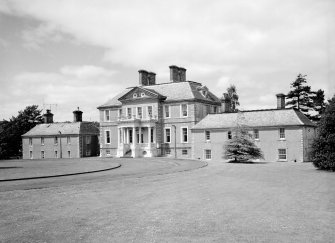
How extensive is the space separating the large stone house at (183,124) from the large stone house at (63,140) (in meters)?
6.69

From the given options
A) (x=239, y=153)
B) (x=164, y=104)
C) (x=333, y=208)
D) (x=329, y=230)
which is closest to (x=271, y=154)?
(x=239, y=153)

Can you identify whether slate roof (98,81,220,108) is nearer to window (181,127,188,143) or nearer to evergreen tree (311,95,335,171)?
window (181,127,188,143)

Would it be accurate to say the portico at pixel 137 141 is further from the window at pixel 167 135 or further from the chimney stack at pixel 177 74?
the chimney stack at pixel 177 74

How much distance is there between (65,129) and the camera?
240 ft

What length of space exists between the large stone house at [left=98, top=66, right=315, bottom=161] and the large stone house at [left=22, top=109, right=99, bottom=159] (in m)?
6.69

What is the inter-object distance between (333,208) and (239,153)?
28481 millimetres

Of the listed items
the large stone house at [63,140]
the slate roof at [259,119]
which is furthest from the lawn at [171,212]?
the large stone house at [63,140]

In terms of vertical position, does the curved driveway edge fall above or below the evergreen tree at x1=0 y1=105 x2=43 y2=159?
below

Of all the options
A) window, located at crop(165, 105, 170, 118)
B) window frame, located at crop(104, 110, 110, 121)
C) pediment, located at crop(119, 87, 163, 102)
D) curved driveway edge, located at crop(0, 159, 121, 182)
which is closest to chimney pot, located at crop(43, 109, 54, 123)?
window frame, located at crop(104, 110, 110, 121)

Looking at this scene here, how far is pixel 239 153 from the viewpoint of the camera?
4409 centimetres

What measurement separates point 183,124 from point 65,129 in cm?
2716

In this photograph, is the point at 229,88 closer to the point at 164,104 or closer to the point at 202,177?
the point at 164,104

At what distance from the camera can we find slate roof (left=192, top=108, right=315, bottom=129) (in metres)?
46.8

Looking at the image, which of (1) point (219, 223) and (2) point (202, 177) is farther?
(2) point (202, 177)
